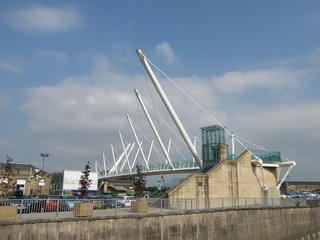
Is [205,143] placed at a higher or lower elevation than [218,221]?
higher

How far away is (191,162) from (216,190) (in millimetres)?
41800

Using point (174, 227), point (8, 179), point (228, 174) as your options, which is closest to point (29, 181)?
point (8, 179)

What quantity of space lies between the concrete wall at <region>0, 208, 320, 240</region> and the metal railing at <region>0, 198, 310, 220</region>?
Answer: 775 mm

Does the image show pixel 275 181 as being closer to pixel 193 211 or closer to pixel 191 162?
pixel 193 211

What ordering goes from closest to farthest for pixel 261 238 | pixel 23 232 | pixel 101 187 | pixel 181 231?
pixel 23 232 < pixel 181 231 < pixel 261 238 < pixel 101 187

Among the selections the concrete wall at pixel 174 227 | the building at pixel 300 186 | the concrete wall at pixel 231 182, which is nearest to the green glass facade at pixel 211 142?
the concrete wall at pixel 231 182

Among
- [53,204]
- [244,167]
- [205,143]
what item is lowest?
[53,204]

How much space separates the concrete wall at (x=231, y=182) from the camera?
28562 mm

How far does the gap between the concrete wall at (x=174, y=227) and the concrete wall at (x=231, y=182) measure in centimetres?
364

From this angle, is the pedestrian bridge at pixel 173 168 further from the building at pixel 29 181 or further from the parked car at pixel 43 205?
the parked car at pixel 43 205

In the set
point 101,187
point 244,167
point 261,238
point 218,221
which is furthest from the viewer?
point 101,187

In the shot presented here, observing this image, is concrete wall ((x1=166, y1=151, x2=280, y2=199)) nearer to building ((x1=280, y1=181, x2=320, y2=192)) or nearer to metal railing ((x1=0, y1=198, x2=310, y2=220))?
metal railing ((x1=0, y1=198, x2=310, y2=220))

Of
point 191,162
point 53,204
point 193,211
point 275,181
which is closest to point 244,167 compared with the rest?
point 275,181

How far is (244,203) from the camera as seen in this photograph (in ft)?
96.8
